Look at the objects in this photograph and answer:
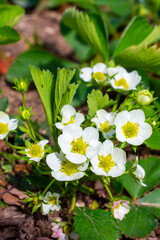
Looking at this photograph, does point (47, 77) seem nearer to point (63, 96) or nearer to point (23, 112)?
point (63, 96)

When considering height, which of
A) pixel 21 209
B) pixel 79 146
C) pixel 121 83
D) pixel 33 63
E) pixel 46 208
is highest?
pixel 121 83

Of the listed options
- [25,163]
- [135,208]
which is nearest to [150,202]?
[135,208]

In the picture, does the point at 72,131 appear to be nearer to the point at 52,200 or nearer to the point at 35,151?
the point at 35,151

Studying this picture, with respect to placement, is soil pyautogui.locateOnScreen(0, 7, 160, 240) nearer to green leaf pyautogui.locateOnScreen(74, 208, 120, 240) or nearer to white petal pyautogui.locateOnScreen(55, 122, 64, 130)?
green leaf pyautogui.locateOnScreen(74, 208, 120, 240)

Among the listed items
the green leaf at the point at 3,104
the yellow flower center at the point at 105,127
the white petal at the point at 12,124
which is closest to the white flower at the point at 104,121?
the yellow flower center at the point at 105,127

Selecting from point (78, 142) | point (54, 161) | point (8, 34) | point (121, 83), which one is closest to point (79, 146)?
point (78, 142)

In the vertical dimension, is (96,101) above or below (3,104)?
above

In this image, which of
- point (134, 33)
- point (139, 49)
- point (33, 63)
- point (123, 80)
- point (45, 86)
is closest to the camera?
point (45, 86)
